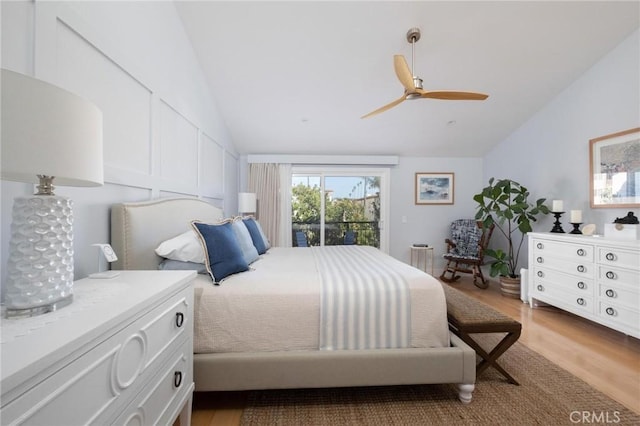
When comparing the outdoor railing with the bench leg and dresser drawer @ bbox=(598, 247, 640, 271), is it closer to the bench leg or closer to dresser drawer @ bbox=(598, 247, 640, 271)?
dresser drawer @ bbox=(598, 247, 640, 271)

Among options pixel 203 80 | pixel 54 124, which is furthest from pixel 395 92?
pixel 54 124

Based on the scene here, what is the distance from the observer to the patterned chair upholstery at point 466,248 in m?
4.00

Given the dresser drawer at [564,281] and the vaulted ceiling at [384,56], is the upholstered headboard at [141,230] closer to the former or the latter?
the vaulted ceiling at [384,56]

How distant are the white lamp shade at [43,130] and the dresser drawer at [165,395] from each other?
739 mm

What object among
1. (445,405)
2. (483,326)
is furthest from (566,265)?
(445,405)

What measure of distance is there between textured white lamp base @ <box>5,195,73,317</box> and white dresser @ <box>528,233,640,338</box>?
3640mm

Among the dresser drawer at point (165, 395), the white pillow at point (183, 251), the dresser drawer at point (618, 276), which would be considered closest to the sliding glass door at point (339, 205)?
the dresser drawer at point (618, 276)

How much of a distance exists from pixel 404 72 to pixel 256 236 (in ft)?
6.55

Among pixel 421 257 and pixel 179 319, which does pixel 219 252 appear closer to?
pixel 179 319

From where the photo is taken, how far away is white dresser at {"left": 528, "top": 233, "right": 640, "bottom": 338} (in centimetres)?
221

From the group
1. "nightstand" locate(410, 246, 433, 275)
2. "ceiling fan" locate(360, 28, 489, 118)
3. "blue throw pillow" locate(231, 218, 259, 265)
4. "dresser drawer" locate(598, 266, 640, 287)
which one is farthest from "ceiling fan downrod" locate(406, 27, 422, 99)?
"nightstand" locate(410, 246, 433, 275)

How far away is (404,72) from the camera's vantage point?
2143 mm

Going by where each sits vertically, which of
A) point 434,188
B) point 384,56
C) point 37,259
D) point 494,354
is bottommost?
point 494,354

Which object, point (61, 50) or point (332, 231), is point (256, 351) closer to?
point (61, 50)
